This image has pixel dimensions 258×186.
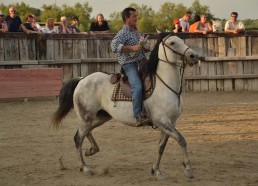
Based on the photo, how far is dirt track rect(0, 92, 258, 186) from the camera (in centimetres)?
768

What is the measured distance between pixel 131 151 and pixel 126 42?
2.39 metres

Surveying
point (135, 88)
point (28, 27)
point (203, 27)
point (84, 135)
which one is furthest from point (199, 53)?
point (135, 88)

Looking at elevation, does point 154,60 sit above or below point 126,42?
below

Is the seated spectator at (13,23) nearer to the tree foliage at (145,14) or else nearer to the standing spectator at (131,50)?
the standing spectator at (131,50)

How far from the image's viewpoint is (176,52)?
25.2ft

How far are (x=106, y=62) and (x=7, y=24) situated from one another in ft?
12.1

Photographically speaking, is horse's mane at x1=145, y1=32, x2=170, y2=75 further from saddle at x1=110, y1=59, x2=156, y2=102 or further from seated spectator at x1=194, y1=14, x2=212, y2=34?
seated spectator at x1=194, y1=14, x2=212, y2=34

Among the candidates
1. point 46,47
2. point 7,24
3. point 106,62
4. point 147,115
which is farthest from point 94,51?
point 147,115

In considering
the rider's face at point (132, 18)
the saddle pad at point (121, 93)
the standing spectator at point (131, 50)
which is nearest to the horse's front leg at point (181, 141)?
the standing spectator at point (131, 50)

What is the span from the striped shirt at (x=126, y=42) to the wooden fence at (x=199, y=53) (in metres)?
10.4

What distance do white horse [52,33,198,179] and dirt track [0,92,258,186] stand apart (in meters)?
0.41

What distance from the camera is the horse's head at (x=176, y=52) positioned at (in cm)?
748

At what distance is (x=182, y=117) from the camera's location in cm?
1400

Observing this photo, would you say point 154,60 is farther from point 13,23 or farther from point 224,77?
point 224,77
